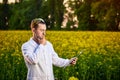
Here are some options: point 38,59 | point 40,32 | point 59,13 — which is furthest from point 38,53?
point 59,13

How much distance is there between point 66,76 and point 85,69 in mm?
432

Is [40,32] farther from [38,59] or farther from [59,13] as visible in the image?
[59,13]

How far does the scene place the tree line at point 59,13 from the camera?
2245 centimetres

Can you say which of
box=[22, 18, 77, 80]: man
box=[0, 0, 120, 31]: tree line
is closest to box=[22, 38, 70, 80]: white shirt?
box=[22, 18, 77, 80]: man

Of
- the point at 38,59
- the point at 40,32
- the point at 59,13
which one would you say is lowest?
the point at 59,13

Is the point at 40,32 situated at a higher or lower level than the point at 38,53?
higher

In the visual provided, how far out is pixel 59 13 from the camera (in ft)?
81.4

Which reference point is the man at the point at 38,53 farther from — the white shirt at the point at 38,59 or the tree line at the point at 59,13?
the tree line at the point at 59,13

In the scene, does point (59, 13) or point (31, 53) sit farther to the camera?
point (59, 13)

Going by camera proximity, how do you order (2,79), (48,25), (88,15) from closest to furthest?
(2,79)
(48,25)
(88,15)

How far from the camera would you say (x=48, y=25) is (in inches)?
868

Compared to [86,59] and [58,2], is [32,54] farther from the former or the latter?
[58,2]

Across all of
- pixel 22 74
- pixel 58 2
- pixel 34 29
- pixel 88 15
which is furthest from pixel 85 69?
pixel 88 15

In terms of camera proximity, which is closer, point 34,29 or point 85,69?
point 34,29
